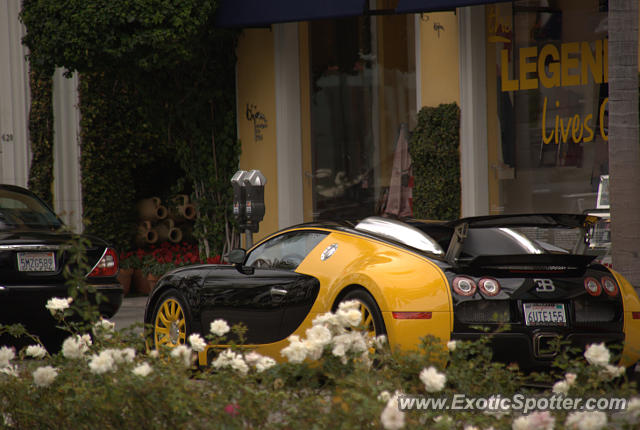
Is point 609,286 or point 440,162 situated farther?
point 440,162

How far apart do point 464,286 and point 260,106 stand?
31.1 ft

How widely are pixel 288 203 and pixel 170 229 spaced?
2637 millimetres

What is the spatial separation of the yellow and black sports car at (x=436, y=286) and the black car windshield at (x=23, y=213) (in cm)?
223

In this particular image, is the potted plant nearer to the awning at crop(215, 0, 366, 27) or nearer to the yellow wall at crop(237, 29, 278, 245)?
the yellow wall at crop(237, 29, 278, 245)

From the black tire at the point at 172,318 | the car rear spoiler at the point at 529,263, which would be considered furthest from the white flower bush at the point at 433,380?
the black tire at the point at 172,318

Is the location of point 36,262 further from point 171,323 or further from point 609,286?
point 609,286

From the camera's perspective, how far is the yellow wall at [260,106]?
1505 centimetres

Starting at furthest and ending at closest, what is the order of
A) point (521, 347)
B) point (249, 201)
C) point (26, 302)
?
point (249, 201) → point (26, 302) → point (521, 347)

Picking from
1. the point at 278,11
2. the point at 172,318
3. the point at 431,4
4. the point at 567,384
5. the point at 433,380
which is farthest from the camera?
the point at 278,11

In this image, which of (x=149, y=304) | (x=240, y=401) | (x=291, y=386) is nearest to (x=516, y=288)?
(x=291, y=386)

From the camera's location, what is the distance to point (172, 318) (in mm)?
7906

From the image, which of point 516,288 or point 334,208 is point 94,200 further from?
point 516,288

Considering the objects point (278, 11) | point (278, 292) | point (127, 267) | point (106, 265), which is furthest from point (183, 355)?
point (127, 267)

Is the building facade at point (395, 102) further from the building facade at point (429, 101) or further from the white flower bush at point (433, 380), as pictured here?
the white flower bush at point (433, 380)
